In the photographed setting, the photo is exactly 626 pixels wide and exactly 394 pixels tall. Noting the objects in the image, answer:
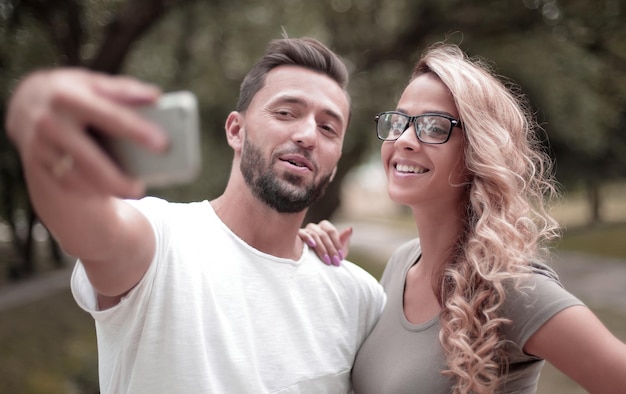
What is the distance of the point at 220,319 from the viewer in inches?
85.8

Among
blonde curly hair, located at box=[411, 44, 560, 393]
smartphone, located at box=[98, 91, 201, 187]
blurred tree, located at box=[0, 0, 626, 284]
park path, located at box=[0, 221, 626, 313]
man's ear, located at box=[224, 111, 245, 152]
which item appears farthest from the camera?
park path, located at box=[0, 221, 626, 313]

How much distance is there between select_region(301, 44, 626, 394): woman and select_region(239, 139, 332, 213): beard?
0.34m

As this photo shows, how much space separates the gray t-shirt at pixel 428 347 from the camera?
6.95 feet

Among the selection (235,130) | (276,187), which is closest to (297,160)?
(276,187)

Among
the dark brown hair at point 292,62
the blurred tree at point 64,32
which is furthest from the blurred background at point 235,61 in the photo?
the dark brown hair at point 292,62

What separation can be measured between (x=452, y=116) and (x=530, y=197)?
63 centimetres

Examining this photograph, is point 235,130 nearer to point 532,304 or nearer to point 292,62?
point 292,62

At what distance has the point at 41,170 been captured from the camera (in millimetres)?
1175

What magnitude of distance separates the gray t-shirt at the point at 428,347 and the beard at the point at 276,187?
26.1 inches

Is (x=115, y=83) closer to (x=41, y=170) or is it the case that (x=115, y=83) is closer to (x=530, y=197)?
(x=41, y=170)

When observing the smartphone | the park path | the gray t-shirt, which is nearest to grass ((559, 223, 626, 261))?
the park path

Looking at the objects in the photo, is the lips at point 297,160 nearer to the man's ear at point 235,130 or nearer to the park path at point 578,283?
the man's ear at point 235,130

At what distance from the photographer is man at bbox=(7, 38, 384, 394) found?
1073 millimetres

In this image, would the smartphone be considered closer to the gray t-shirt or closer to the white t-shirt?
the white t-shirt
